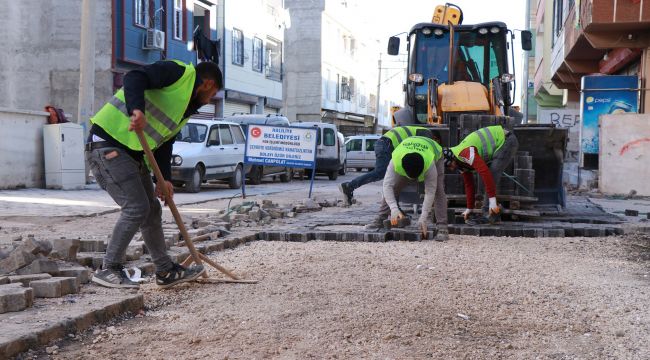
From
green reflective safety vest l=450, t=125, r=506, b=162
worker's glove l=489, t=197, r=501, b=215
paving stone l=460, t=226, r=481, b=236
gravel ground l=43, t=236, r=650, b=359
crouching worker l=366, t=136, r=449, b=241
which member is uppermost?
green reflective safety vest l=450, t=125, r=506, b=162

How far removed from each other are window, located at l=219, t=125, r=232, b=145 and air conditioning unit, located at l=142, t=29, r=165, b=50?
6.74 metres

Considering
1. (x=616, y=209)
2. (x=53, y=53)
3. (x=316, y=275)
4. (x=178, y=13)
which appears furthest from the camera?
(x=178, y=13)

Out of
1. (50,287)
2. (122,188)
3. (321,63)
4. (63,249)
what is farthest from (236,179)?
(321,63)

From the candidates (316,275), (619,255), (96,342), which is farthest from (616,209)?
(96,342)

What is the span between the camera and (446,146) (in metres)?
10.4

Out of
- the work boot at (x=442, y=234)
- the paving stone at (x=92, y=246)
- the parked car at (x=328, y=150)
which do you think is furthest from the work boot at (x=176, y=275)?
the parked car at (x=328, y=150)

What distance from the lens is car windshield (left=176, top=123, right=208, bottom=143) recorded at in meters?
16.4

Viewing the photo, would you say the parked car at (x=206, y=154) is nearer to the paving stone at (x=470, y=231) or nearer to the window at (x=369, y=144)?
the paving stone at (x=470, y=231)

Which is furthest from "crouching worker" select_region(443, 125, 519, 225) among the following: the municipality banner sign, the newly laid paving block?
the municipality banner sign

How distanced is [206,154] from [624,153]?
8840mm

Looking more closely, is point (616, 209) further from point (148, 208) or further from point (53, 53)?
→ point (53, 53)

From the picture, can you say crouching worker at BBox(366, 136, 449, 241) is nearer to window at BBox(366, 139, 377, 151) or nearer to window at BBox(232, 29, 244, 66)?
window at BBox(366, 139, 377, 151)

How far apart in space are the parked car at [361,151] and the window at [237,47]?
5.92 metres

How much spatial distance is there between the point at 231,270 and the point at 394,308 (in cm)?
184
